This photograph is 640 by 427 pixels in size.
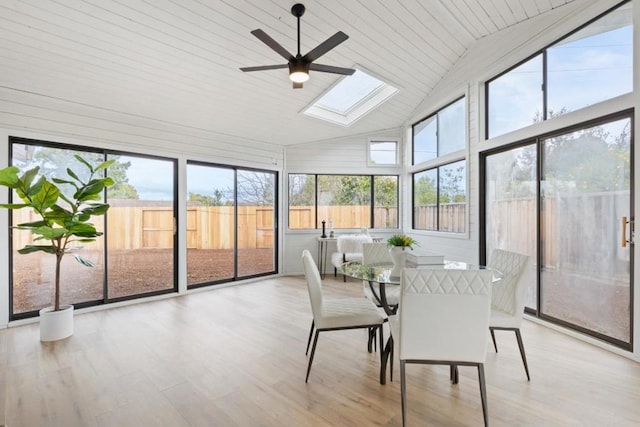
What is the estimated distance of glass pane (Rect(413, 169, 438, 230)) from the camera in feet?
18.4

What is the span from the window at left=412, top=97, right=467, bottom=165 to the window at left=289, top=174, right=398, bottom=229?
93 centimetres

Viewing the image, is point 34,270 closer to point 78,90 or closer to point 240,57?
point 78,90

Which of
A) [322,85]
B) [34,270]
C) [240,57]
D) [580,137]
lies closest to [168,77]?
[240,57]

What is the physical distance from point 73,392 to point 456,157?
515cm

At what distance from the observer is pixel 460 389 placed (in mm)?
2246

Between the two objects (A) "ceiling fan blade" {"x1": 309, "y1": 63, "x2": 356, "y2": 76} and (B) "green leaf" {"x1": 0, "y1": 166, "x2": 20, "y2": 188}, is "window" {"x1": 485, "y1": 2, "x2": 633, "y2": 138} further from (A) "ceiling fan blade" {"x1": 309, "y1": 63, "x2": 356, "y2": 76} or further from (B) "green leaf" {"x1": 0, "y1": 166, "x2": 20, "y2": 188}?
(B) "green leaf" {"x1": 0, "y1": 166, "x2": 20, "y2": 188}

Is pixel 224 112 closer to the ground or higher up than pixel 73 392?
higher up

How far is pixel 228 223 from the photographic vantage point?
5648mm

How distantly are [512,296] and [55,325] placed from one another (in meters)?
4.33

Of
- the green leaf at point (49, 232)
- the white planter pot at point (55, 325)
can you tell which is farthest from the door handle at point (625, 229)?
the white planter pot at point (55, 325)

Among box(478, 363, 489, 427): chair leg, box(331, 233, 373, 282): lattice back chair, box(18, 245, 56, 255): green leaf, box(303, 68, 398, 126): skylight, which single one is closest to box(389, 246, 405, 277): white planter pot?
box(478, 363, 489, 427): chair leg

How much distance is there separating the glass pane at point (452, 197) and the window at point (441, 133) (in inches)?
12.6

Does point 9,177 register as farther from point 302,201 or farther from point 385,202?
A: point 385,202

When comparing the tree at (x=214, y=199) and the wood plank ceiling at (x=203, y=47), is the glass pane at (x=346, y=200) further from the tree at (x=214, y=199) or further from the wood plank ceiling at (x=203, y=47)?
the wood plank ceiling at (x=203, y=47)
